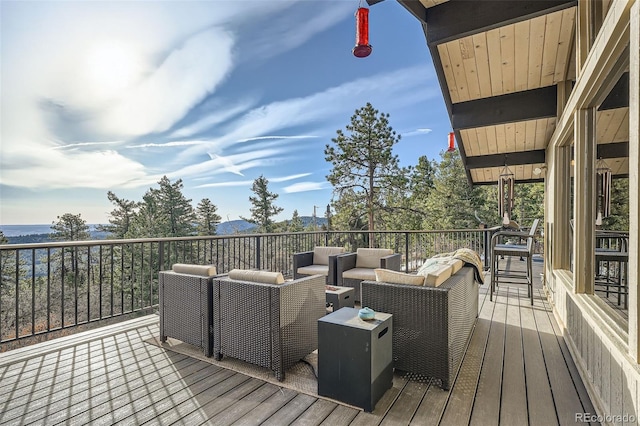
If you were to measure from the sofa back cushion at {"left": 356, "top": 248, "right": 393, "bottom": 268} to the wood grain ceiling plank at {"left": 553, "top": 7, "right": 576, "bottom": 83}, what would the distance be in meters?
3.13

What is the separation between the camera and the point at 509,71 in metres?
3.88

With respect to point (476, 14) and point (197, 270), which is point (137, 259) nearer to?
point (197, 270)

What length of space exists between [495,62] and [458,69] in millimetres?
411

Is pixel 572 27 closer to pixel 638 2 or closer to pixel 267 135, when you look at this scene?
pixel 638 2

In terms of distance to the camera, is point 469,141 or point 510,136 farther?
point 469,141

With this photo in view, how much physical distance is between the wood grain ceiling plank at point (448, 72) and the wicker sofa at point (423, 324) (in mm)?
2665

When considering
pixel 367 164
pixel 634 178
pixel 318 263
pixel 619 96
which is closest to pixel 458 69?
pixel 619 96

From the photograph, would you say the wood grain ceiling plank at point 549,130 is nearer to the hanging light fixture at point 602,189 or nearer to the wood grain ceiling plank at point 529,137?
the wood grain ceiling plank at point 529,137

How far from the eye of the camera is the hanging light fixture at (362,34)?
93.5 inches

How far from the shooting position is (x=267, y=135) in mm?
24578

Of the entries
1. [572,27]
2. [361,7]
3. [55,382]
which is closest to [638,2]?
[361,7]

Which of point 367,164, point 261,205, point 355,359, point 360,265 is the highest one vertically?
point 367,164

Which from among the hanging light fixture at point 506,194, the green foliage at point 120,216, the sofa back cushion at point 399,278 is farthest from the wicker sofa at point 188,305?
the green foliage at point 120,216

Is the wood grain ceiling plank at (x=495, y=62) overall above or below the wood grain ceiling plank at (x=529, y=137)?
above
